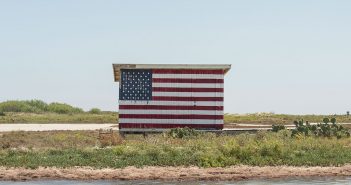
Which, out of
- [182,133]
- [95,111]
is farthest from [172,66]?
[95,111]

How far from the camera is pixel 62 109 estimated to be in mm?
98250

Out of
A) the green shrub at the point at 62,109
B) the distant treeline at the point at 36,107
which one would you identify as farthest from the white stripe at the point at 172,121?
the green shrub at the point at 62,109

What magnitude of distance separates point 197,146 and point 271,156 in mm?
3513

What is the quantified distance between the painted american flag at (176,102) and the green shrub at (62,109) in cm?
6077

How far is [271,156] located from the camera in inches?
1059

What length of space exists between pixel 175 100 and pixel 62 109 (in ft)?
208

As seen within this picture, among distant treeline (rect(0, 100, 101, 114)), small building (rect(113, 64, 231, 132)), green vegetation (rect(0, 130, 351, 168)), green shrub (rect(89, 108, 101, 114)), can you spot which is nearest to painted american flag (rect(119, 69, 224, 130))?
small building (rect(113, 64, 231, 132))

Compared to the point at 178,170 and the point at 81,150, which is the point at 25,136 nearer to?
the point at 81,150

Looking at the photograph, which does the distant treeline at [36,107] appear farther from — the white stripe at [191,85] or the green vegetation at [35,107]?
the white stripe at [191,85]

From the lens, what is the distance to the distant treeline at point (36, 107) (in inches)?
3743

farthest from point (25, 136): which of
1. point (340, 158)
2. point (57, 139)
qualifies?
→ point (340, 158)

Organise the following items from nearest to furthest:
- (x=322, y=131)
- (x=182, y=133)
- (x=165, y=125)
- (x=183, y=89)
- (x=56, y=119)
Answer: (x=182, y=133) → (x=322, y=131) → (x=183, y=89) → (x=165, y=125) → (x=56, y=119)

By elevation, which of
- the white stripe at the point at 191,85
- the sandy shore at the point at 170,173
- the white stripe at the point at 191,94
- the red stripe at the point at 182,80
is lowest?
the sandy shore at the point at 170,173

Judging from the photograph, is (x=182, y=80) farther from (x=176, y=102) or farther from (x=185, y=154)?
(x=185, y=154)
